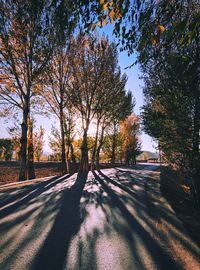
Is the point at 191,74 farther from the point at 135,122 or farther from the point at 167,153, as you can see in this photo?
the point at 135,122

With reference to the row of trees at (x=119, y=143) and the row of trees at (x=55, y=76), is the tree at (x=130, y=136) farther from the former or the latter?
the row of trees at (x=55, y=76)

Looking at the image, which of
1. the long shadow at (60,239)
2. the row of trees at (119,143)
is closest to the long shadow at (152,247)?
the long shadow at (60,239)

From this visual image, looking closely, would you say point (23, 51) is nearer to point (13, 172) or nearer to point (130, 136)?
point (13, 172)

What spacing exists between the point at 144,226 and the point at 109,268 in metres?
1.88

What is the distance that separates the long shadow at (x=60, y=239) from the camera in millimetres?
2936

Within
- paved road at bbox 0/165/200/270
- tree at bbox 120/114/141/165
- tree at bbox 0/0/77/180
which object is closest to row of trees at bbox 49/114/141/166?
tree at bbox 120/114/141/165

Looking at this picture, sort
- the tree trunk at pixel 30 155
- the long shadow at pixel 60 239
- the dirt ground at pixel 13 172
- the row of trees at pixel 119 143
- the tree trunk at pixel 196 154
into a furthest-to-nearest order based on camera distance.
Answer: the row of trees at pixel 119 143 → the tree trunk at pixel 30 155 → the dirt ground at pixel 13 172 → the tree trunk at pixel 196 154 → the long shadow at pixel 60 239

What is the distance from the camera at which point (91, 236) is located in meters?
3.91

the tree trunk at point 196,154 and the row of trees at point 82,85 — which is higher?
the row of trees at point 82,85

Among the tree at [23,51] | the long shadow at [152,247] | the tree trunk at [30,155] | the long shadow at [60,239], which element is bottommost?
the long shadow at [152,247]

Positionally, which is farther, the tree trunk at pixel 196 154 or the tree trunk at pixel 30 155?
the tree trunk at pixel 30 155

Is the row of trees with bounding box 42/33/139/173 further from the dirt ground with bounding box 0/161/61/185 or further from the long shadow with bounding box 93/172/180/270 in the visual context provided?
the long shadow with bounding box 93/172/180/270

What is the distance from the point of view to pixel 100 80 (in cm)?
1888

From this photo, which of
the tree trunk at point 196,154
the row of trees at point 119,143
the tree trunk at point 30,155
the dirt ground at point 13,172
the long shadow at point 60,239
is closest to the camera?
the long shadow at point 60,239
